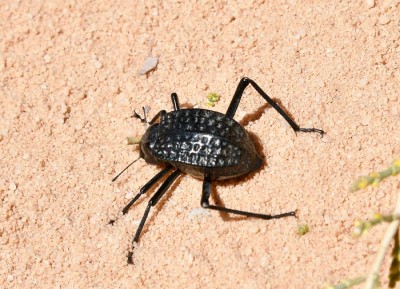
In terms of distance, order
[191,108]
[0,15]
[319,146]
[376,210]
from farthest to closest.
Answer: [0,15] < [191,108] < [319,146] < [376,210]

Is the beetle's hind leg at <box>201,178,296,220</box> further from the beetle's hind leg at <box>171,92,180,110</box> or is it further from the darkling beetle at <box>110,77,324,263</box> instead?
the beetle's hind leg at <box>171,92,180,110</box>

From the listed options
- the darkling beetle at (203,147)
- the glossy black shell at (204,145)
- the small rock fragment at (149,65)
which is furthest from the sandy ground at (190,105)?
the glossy black shell at (204,145)

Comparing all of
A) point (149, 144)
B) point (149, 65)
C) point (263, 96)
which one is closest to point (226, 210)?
point (149, 144)

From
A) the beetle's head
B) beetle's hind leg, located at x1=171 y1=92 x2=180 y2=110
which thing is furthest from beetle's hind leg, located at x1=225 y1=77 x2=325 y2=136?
the beetle's head

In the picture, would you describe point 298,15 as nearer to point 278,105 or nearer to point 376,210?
point 278,105

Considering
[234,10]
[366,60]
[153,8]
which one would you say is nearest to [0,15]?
[153,8]

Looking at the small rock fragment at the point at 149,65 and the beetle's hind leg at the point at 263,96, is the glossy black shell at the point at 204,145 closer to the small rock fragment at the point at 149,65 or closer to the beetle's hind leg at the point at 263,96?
the beetle's hind leg at the point at 263,96

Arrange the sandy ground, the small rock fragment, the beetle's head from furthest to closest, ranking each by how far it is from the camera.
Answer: the small rock fragment, the beetle's head, the sandy ground

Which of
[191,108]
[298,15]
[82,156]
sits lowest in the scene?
[82,156]

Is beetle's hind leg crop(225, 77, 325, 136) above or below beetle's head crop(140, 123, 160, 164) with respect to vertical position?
above
